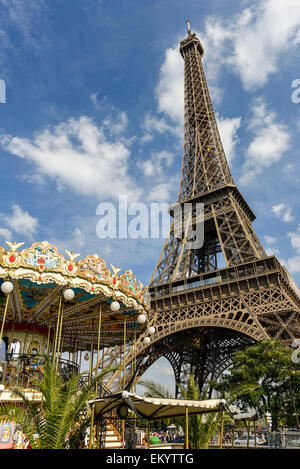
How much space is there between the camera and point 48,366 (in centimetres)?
719

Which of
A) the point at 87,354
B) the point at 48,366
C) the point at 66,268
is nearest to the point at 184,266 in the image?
the point at 87,354

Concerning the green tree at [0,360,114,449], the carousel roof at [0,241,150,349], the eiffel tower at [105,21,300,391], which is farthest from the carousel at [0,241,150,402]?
the eiffel tower at [105,21,300,391]

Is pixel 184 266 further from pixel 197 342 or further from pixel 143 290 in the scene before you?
pixel 143 290

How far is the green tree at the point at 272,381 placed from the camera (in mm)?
17359

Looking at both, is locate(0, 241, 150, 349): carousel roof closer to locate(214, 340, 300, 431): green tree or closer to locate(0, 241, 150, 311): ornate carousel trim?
locate(0, 241, 150, 311): ornate carousel trim

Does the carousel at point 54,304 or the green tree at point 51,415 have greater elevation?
the carousel at point 54,304

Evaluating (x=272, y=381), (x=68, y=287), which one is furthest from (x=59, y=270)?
(x=272, y=381)

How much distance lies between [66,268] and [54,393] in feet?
12.3

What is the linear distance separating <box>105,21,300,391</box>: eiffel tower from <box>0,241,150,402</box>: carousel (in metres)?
9.59

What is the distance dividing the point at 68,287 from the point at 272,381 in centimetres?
1308

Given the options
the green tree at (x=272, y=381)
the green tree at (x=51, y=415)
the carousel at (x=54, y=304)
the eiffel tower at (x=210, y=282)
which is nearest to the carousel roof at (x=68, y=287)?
the carousel at (x=54, y=304)

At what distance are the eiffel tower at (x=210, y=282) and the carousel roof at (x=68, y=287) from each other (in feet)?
32.1

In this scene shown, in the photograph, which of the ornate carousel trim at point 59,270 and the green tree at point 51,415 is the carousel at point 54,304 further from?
the green tree at point 51,415

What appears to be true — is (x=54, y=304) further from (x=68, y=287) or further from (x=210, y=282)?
(x=210, y=282)
